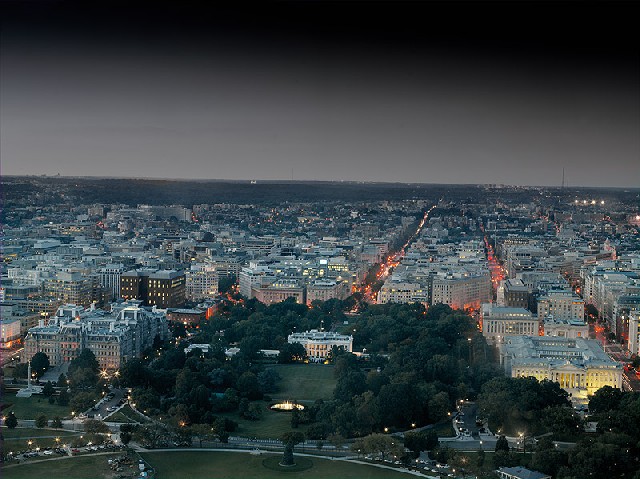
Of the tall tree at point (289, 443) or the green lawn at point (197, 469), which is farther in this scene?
the tall tree at point (289, 443)

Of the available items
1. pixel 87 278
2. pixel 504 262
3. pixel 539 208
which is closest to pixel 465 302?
pixel 504 262

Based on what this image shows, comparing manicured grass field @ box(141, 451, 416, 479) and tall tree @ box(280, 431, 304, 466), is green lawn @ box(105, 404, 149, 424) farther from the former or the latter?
tall tree @ box(280, 431, 304, 466)

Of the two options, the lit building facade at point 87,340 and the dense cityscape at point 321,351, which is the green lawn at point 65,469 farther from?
the lit building facade at point 87,340

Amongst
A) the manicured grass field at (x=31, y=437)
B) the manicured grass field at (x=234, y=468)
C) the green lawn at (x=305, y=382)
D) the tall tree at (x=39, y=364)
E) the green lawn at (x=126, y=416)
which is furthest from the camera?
the tall tree at (x=39, y=364)

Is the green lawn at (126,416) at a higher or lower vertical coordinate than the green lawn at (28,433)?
higher

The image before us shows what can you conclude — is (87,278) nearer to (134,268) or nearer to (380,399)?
(134,268)

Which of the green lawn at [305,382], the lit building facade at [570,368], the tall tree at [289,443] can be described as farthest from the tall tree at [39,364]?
the lit building facade at [570,368]
